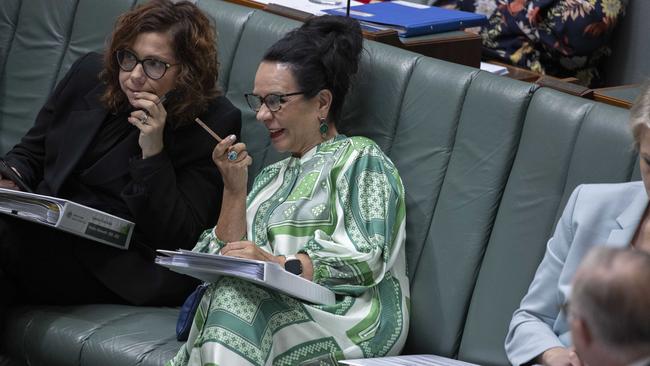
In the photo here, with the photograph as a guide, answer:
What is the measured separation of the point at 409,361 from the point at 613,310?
1.13m

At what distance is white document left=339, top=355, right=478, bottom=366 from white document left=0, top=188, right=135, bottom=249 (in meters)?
0.76

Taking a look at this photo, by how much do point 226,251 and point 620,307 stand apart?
4.50 feet

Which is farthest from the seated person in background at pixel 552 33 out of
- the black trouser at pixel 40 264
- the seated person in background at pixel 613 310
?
the seated person in background at pixel 613 310

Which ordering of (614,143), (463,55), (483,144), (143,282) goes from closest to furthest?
1. (614,143)
2. (483,144)
3. (143,282)
4. (463,55)

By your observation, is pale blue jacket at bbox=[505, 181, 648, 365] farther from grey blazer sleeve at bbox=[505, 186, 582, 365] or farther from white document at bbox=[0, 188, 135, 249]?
white document at bbox=[0, 188, 135, 249]

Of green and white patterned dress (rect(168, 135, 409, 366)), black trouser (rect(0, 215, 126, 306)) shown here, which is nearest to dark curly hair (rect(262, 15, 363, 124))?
green and white patterned dress (rect(168, 135, 409, 366))

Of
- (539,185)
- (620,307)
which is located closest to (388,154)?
(539,185)

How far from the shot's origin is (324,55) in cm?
282

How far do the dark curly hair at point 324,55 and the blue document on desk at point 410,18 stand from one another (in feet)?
1.13

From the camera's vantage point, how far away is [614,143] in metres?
2.52

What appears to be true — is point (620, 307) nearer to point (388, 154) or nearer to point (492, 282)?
point (492, 282)

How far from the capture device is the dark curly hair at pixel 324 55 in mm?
2799

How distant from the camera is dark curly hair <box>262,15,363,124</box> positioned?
2.80m

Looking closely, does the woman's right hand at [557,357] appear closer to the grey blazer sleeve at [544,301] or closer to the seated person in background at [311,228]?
the grey blazer sleeve at [544,301]
